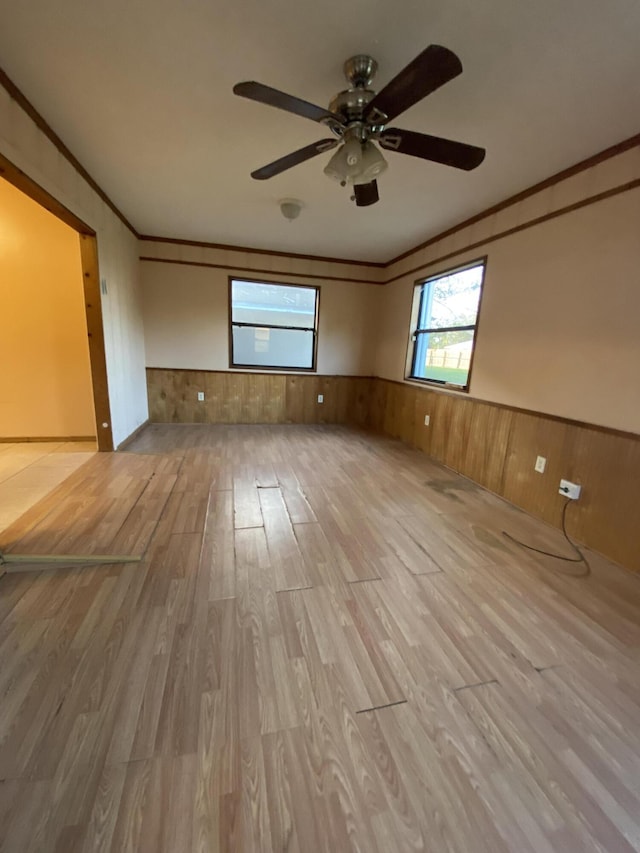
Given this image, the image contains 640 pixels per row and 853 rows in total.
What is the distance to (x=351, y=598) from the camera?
5.57 feet

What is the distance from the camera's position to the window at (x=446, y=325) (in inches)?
137

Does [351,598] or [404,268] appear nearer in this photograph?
[351,598]

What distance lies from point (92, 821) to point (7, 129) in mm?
2980

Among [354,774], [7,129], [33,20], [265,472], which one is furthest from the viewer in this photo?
[265,472]

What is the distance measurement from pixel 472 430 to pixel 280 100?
2.87 m

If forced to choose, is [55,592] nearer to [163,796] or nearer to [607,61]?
[163,796]

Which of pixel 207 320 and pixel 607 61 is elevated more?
pixel 607 61

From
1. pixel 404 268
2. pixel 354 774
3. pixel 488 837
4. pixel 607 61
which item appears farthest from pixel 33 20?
pixel 404 268

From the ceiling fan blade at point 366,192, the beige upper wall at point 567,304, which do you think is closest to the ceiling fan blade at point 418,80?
the ceiling fan blade at point 366,192

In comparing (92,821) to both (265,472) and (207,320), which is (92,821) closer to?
(265,472)

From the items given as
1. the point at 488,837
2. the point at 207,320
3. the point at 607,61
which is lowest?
the point at 488,837

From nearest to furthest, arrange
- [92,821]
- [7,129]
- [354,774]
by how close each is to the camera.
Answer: [92,821] → [354,774] → [7,129]

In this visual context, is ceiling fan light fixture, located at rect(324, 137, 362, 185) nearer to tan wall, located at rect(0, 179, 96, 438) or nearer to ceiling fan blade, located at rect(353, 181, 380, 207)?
ceiling fan blade, located at rect(353, 181, 380, 207)

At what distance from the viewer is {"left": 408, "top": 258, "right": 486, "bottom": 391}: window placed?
347 centimetres
